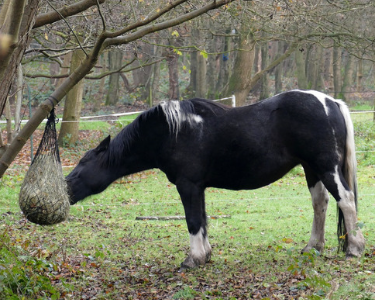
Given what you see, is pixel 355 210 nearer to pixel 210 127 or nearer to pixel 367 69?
pixel 210 127

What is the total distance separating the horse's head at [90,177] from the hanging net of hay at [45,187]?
1.18 metres

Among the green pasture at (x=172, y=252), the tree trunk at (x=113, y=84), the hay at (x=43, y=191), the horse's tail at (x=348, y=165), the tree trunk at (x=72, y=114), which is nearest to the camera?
the green pasture at (x=172, y=252)

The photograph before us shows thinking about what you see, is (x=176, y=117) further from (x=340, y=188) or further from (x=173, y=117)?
(x=340, y=188)

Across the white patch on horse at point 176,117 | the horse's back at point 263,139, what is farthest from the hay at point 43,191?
the horse's back at point 263,139

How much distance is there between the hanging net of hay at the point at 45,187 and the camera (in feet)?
16.3

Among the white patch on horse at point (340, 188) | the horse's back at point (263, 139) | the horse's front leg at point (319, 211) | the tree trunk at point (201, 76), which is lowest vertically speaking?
the horse's front leg at point (319, 211)

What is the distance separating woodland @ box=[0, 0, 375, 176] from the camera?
14.4ft

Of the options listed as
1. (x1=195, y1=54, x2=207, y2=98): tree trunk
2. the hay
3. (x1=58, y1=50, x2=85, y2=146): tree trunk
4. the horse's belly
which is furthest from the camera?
(x1=195, y1=54, x2=207, y2=98): tree trunk

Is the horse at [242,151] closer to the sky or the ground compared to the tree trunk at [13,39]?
closer to the ground

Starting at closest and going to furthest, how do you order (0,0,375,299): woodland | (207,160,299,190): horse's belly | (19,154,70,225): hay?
(0,0,375,299): woodland, (19,154,70,225): hay, (207,160,299,190): horse's belly

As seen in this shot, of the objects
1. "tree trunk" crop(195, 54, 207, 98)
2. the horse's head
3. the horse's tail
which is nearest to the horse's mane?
the horse's head

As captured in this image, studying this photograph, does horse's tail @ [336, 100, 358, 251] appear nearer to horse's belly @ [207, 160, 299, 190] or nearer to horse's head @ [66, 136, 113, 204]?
horse's belly @ [207, 160, 299, 190]

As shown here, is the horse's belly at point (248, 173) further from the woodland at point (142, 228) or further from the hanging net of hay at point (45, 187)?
the hanging net of hay at point (45, 187)

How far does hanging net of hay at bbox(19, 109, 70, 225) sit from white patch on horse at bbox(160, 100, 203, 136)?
1.49 m
